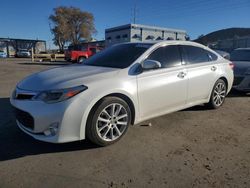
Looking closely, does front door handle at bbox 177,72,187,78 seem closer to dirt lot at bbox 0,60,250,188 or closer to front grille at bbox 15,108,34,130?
dirt lot at bbox 0,60,250,188

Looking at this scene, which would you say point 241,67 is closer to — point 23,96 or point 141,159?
point 141,159

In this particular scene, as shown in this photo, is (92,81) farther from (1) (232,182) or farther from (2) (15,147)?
(1) (232,182)

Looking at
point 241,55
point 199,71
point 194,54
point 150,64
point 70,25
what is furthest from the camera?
point 70,25

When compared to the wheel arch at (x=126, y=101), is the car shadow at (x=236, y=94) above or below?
below

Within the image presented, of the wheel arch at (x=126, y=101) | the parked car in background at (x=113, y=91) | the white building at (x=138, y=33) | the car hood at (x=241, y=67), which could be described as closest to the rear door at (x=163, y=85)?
the parked car in background at (x=113, y=91)

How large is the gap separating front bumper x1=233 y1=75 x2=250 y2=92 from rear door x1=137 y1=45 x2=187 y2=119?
131 inches

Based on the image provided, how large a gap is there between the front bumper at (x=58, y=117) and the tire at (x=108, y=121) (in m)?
0.19

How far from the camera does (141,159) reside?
10.5 ft

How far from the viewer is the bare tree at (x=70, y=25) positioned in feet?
199

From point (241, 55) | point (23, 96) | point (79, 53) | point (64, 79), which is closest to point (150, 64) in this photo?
point (64, 79)

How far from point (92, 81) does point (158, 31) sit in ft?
143

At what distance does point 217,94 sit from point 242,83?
2.05 meters

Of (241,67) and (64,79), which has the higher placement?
(241,67)

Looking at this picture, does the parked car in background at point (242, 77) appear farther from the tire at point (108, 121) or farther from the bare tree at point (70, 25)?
the bare tree at point (70, 25)
